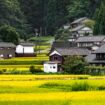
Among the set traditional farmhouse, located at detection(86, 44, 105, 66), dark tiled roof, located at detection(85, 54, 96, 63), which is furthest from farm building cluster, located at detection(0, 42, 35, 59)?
traditional farmhouse, located at detection(86, 44, 105, 66)

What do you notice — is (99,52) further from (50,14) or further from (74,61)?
(50,14)

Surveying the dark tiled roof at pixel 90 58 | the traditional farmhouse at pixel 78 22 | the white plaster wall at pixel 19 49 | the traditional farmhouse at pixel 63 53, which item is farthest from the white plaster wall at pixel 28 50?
the traditional farmhouse at pixel 78 22

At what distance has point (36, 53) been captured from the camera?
7512 cm

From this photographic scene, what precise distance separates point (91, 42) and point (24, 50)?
9116 millimetres

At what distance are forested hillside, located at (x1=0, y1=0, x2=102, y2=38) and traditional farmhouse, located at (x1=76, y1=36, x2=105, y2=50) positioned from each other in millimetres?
19292

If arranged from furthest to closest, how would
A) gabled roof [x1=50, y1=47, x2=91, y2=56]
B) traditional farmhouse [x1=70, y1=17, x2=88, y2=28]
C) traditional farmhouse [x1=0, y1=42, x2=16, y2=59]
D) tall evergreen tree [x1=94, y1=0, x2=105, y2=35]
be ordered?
1. traditional farmhouse [x1=70, y1=17, x2=88, y2=28]
2. tall evergreen tree [x1=94, y1=0, x2=105, y2=35]
3. traditional farmhouse [x1=0, y1=42, x2=16, y2=59]
4. gabled roof [x1=50, y1=47, x2=91, y2=56]

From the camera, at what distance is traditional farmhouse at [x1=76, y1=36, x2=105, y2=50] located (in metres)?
72.7

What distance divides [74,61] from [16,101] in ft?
79.9

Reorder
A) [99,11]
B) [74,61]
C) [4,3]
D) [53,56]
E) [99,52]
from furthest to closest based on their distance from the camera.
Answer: [4,3] < [99,11] < [53,56] < [99,52] < [74,61]

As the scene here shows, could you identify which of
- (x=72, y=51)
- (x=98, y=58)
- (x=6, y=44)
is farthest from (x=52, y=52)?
(x=6, y=44)

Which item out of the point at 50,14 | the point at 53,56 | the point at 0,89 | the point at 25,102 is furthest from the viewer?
the point at 50,14

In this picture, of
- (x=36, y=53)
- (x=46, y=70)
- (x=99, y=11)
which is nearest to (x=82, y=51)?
(x=46, y=70)

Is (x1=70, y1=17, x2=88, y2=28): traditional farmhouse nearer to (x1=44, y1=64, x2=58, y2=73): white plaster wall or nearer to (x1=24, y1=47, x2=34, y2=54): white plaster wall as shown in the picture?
(x1=24, y1=47, x2=34, y2=54): white plaster wall

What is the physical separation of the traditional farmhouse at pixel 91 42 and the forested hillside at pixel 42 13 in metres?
19.3
